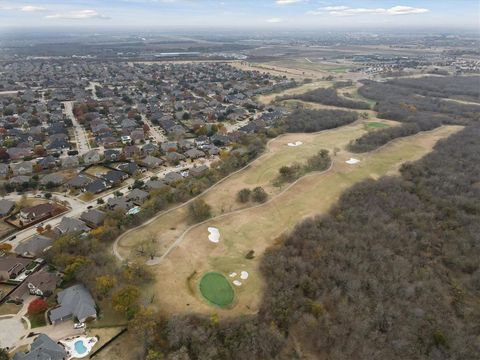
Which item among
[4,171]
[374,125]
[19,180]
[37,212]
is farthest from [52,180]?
[374,125]

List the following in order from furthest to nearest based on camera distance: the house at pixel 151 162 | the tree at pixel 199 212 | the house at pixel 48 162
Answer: the house at pixel 151 162 < the house at pixel 48 162 < the tree at pixel 199 212

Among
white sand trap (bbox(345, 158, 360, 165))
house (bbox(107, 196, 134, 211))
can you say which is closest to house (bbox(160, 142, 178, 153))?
house (bbox(107, 196, 134, 211))

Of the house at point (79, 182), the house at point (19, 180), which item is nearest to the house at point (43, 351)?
the house at point (79, 182)

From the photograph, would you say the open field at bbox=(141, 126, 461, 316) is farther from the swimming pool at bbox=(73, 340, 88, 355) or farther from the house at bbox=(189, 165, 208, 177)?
the house at bbox=(189, 165, 208, 177)

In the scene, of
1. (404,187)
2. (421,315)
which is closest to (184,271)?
(421,315)

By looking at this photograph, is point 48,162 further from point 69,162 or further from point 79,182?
point 79,182

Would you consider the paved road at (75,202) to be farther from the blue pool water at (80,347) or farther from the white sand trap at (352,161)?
the white sand trap at (352,161)

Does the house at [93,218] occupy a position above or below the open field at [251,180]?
above
